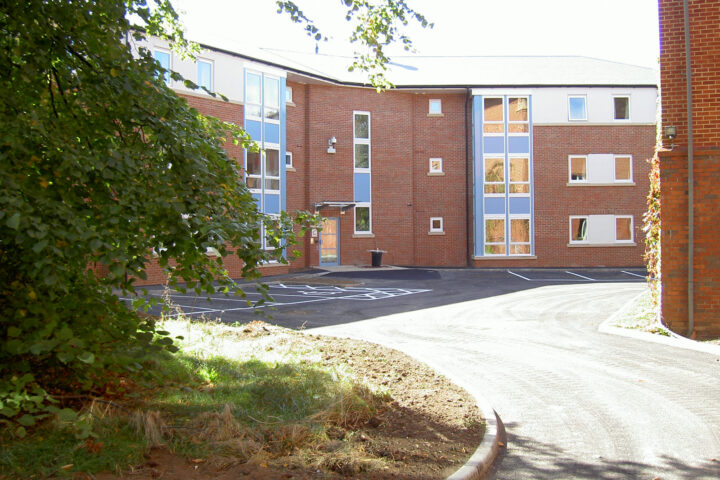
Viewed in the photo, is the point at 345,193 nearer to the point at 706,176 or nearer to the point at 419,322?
the point at 419,322

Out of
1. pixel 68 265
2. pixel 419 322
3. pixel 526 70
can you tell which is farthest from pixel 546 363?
pixel 526 70

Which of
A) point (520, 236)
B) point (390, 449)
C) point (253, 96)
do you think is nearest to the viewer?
point (390, 449)

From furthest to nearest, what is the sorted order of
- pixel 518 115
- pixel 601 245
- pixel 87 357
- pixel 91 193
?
1. pixel 518 115
2. pixel 601 245
3. pixel 91 193
4. pixel 87 357

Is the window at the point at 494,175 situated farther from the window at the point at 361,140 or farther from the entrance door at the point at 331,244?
the entrance door at the point at 331,244

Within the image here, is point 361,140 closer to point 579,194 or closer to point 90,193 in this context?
point 579,194

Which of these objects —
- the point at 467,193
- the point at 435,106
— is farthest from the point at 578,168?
the point at 435,106

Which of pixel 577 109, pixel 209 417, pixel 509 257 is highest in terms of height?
pixel 577 109

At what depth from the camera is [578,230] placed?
29.9 metres

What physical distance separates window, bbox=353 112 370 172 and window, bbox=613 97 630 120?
1216cm

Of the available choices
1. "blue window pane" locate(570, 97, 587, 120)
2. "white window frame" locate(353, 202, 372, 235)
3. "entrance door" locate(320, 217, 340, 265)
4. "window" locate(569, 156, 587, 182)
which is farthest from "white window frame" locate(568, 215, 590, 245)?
"entrance door" locate(320, 217, 340, 265)

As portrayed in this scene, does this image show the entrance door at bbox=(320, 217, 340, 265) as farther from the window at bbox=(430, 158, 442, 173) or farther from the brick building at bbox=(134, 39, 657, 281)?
the window at bbox=(430, 158, 442, 173)

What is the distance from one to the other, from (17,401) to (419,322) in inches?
391

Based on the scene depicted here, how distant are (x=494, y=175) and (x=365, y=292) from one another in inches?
546

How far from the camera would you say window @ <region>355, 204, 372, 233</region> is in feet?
97.6
